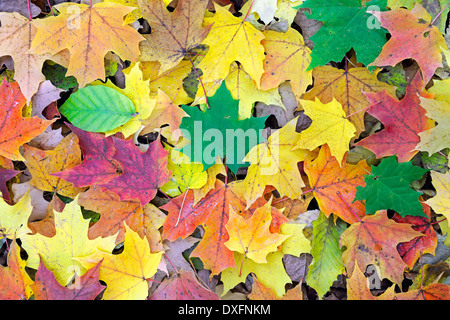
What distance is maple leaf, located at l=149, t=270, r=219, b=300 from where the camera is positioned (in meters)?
1.18

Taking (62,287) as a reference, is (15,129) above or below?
above

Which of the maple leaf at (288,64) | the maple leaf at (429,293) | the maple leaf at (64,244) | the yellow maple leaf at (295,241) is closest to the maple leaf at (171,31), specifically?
the maple leaf at (288,64)

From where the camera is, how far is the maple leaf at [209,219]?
1188mm

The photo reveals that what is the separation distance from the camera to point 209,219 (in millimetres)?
1197

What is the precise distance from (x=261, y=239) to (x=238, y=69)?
623 mm

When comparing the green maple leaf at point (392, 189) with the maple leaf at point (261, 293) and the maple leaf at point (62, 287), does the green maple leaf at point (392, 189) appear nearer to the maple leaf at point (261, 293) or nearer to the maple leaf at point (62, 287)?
the maple leaf at point (261, 293)

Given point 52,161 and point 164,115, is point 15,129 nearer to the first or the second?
point 52,161

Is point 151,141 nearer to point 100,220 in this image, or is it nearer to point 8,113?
point 100,220

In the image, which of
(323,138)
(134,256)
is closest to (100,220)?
(134,256)

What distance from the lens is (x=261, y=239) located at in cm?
115

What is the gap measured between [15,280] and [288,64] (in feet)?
3.98

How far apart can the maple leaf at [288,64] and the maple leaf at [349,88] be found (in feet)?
0.15

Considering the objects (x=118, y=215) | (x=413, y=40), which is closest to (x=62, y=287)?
(x=118, y=215)

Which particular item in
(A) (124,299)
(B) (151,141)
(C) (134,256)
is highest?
(B) (151,141)
